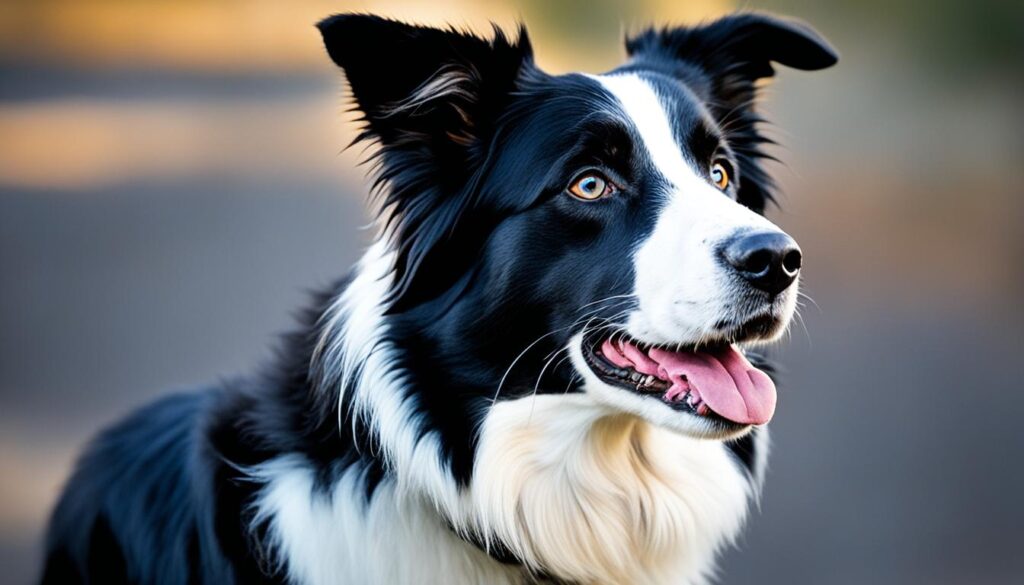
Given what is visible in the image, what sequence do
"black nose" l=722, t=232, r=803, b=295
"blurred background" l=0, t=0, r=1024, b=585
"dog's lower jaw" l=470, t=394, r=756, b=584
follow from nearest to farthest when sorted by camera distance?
"black nose" l=722, t=232, r=803, b=295 → "dog's lower jaw" l=470, t=394, r=756, b=584 → "blurred background" l=0, t=0, r=1024, b=585

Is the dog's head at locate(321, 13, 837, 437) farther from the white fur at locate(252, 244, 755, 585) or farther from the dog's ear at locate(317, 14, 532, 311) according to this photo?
the white fur at locate(252, 244, 755, 585)

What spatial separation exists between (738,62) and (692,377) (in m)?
1.36

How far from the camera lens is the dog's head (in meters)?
2.88

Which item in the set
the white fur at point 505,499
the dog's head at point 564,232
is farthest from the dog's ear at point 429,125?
the white fur at point 505,499

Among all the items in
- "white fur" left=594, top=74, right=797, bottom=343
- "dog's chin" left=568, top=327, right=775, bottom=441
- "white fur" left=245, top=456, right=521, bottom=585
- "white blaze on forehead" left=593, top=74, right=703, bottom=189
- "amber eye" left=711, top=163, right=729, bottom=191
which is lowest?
"white fur" left=245, top=456, right=521, bottom=585

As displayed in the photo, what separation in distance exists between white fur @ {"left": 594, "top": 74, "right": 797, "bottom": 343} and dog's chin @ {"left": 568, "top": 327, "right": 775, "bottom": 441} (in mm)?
86

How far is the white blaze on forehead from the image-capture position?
124 inches

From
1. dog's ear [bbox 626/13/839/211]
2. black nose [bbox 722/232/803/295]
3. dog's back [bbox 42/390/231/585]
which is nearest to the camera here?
black nose [bbox 722/232/803/295]

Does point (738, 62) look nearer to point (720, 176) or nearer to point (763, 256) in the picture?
point (720, 176)

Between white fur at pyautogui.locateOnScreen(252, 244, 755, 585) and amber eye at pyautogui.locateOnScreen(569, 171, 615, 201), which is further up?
amber eye at pyautogui.locateOnScreen(569, 171, 615, 201)

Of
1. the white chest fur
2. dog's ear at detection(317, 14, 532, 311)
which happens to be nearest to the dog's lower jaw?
the white chest fur

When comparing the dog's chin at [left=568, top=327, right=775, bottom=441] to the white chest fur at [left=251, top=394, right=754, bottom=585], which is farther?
the white chest fur at [left=251, top=394, right=754, bottom=585]

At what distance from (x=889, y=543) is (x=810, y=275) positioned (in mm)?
2593

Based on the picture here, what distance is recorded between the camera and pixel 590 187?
3.16 metres
